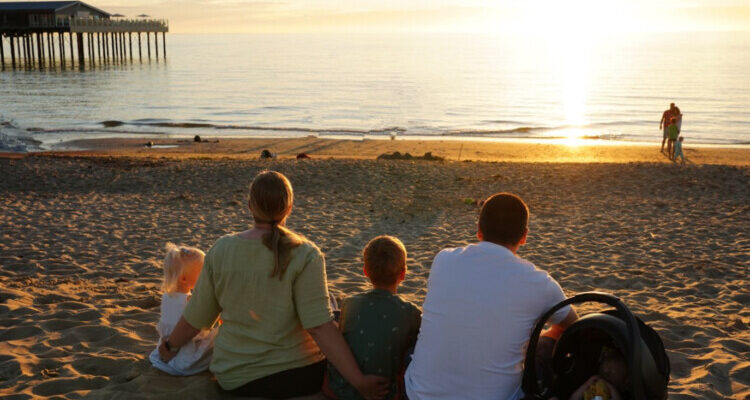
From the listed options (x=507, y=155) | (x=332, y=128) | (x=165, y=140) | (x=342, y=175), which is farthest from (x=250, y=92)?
(x=342, y=175)

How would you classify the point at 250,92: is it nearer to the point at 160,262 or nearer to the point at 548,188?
the point at 548,188

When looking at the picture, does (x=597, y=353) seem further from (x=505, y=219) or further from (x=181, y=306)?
(x=181, y=306)

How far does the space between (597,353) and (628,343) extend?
368mm

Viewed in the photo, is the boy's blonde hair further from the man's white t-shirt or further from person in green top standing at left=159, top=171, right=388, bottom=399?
the man's white t-shirt

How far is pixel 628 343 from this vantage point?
100 inches

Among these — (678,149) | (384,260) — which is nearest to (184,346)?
(384,260)

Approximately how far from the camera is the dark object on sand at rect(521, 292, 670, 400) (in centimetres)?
252

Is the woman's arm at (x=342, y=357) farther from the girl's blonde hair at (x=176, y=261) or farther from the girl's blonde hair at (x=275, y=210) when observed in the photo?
the girl's blonde hair at (x=176, y=261)

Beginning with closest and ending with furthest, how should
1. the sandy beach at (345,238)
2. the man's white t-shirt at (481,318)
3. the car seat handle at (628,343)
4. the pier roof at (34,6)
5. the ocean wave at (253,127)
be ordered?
the car seat handle at (628,343) → the man's white t-shirt at (481,318) → the sandy beach at (345,238) → the ocean wave at (253,127) → the pier roof at (34,6)

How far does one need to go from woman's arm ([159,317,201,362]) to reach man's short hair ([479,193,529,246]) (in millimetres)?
1692

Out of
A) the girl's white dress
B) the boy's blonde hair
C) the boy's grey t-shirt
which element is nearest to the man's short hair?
the boy's blonde hair

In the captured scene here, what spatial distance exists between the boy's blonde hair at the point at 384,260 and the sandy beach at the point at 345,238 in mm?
1231

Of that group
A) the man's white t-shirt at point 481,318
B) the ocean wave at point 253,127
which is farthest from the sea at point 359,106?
the man's white t-shirt at point 481,318

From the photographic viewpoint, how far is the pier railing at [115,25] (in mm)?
56094
